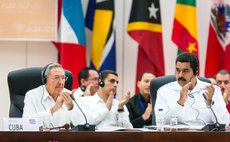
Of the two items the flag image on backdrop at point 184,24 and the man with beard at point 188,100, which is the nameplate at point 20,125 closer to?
the man with beard at point 188,100

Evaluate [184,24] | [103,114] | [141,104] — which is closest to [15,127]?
[103,114]

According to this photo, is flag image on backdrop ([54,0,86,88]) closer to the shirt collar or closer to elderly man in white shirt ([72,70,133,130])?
elderly man in white shirt ([72,70,133,130])

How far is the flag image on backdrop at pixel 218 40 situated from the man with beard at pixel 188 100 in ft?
9.30

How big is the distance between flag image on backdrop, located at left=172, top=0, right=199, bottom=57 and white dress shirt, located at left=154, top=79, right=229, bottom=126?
2.67 meters

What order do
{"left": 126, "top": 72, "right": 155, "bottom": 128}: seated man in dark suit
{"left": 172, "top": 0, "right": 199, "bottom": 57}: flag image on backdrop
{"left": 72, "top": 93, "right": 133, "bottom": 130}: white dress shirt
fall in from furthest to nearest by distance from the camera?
1. {"left": 172, "top": 0, "right": 199, "bottom": 57}: flag image on backdrop
2. {"left": 126, "top": 72, "right": 155, "bottom": 128}: seated man in dark suit
3. {"left": 72, "top": 93, "right": 133, "bottom": 130}: white dress shirt

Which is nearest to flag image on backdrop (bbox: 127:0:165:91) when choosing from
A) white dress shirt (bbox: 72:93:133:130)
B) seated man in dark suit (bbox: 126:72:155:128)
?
seated man in dark suit (bbox: 126:72:155:128)

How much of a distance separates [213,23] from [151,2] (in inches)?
33.9

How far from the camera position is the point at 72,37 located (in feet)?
26.1

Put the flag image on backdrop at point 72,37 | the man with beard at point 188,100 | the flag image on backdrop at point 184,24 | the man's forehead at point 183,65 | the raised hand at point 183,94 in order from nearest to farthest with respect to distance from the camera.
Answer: the raised hand at point 183,94, the man with beard at point 188,100, the man's forehead at point 183,65, the flag image on backdrop at point 72,37, the flag image on backdrop at point 184,24

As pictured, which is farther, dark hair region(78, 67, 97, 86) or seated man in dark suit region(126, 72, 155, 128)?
dark hair region(78, 67, 97, 86)

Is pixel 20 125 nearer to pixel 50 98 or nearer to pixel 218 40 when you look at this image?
pixel 50 98

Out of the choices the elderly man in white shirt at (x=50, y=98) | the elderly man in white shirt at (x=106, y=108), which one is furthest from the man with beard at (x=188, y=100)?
the elderly man in white shirt at (x=106, y=108)

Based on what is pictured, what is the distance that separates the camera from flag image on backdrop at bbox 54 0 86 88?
26.0 ft

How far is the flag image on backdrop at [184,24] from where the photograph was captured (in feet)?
26.3
